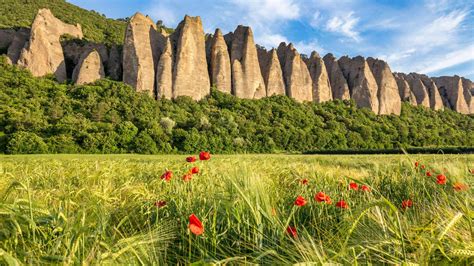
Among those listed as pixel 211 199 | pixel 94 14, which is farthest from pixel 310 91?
pixel 211 199

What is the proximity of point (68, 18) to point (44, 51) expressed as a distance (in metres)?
31.2

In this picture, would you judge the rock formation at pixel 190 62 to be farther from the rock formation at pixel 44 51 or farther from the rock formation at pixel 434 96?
the rock formation at pixel 434 96

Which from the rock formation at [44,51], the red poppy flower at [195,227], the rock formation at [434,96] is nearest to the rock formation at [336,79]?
the rock formation at [434,96]

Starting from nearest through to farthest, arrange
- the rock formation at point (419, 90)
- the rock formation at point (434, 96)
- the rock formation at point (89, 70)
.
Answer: the rock formation at point (89, 70) → the rock formation at point (419, 90) → the rock formation at point (434, 96)

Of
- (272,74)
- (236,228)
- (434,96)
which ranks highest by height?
(272,74)

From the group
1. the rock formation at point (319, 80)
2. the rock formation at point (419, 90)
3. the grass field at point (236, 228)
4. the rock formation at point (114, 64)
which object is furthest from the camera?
the rock formation at point (419, 90)

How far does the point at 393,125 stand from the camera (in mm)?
85000

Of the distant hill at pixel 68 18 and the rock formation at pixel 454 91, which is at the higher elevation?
the distant hill at pixel 68 18

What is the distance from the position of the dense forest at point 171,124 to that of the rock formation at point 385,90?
10.0 m

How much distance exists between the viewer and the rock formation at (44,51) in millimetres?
64438

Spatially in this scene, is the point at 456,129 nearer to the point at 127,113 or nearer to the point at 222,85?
the point at 222,85

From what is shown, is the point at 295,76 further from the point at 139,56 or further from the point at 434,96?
the point at 434,96

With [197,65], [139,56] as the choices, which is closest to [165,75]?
[139,56]

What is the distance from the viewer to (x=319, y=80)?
3617 inches
